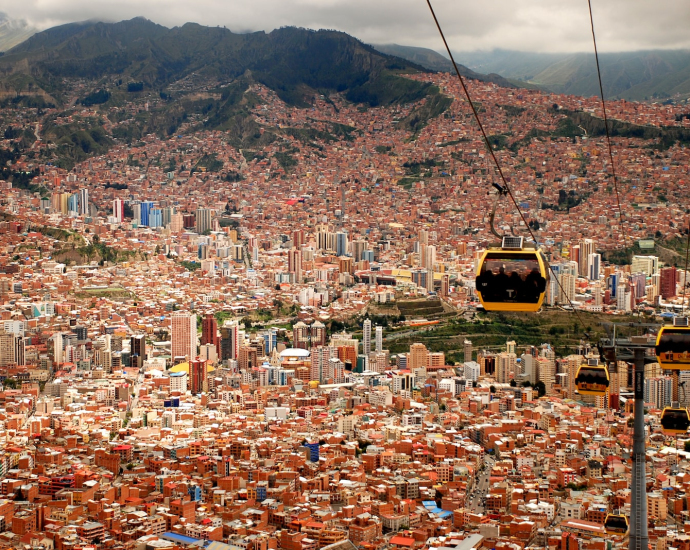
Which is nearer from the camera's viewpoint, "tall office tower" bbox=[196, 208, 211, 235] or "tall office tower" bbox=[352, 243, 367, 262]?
"tall office tower" bbox=[352, 243, 367, 262]

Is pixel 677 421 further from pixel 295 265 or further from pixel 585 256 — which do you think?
pixel 295 265

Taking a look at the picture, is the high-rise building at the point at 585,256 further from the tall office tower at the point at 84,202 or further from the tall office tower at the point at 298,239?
the tall office tower at the point at 84,202

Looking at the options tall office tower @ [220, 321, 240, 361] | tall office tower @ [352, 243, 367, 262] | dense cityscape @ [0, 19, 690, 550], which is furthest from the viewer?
tall office tower @ [352, 243, 367, 262]

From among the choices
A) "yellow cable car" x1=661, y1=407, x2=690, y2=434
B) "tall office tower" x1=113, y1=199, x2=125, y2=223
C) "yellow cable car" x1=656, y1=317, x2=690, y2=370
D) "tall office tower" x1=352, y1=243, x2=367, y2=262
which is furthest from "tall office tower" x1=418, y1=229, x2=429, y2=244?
"yellow cable car" x1=656, y1=317, x2=690, y2=370

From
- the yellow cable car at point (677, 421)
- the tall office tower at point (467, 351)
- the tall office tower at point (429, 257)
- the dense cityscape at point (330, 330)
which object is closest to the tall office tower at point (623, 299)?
the dense cityscape at point (330, 330)

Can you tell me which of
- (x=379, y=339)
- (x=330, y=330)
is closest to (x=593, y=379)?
(x=379, y=339)

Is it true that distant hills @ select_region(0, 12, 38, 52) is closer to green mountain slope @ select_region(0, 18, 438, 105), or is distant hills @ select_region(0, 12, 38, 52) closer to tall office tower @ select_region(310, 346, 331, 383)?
green mountain slope @ select_region(0, 18, 438, 105)

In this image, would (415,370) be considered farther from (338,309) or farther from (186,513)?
(186,513)

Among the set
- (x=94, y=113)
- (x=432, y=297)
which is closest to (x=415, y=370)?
(x=432, y=297)
